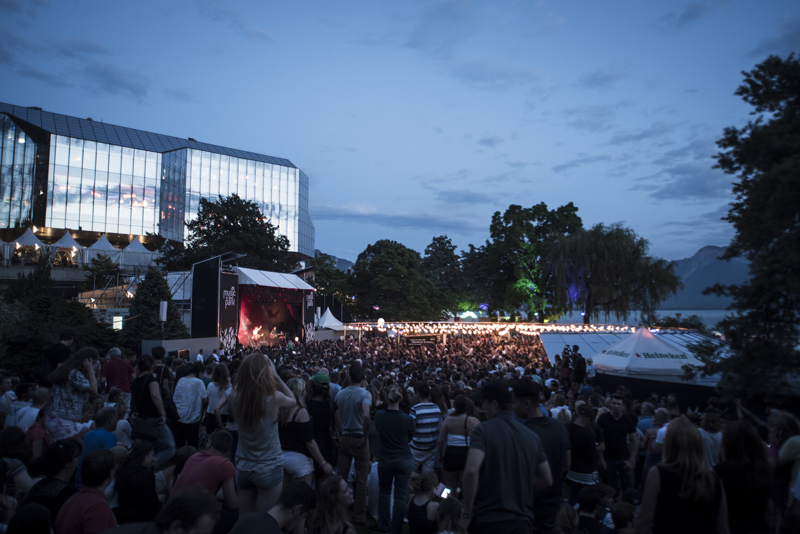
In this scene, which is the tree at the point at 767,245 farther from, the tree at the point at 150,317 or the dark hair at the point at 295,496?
the tree at the point at 150,317

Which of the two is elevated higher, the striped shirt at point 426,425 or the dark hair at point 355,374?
the dark hair at point 355,374

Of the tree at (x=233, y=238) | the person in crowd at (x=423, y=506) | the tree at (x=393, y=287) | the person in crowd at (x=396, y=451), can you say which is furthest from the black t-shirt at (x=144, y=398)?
the tree at (x=393, y=287)

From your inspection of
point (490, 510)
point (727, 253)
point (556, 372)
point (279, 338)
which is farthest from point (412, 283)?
point (490, 510)

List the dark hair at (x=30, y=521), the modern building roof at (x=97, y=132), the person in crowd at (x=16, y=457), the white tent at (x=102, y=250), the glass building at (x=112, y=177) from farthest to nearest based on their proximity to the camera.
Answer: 1. the modern building roof at (x=97, y=132)
2. the glass building at (x=112, y=177)
3. the white tent at (x=102, y=250)
4. the person in crowd at (x=16, y=457)
5. the dark hair at (x=30, y=521)

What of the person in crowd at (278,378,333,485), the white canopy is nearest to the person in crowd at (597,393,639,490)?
the person in crowd at (278,378,333,485)

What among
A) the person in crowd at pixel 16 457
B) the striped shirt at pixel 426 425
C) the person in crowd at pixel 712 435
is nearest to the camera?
the person in crowd at pixel 16 457

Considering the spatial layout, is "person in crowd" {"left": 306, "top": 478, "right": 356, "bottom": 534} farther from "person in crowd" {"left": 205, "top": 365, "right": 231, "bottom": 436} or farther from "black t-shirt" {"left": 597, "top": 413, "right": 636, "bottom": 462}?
"black t-shirt" {"left": 597, "top": 413, "right": 636, "bottom": 462}

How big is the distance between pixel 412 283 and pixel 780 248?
123 ft

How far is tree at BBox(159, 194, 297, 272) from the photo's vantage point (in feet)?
116

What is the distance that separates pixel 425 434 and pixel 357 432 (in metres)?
0.73

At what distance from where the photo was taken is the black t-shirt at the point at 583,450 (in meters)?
4.61

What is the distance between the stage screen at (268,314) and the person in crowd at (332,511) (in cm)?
2370

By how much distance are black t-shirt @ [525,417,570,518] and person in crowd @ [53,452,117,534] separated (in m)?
2.63

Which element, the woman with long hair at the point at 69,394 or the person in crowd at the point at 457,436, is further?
the woman with long hair at the point at 69,394
